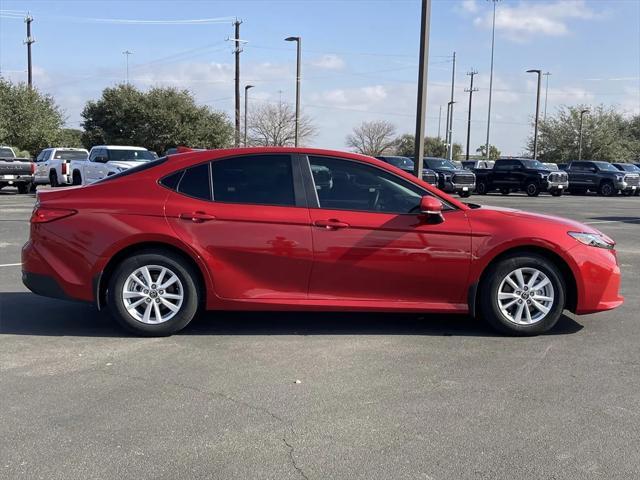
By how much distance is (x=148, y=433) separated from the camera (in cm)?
375

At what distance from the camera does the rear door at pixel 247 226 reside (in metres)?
5.54

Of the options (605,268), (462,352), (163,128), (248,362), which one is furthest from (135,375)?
(163,128)

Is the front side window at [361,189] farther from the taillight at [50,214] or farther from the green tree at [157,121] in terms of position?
the green tree at [157,121]

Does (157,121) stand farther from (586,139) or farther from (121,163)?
(586,139)

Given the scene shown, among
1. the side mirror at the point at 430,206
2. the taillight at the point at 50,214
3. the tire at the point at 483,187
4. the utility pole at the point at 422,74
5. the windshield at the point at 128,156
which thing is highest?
the utility pole at the point at 422,74

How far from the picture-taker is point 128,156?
23359mm

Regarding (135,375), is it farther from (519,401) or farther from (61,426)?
(519,401)

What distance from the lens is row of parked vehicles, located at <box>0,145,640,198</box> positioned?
23391 mm

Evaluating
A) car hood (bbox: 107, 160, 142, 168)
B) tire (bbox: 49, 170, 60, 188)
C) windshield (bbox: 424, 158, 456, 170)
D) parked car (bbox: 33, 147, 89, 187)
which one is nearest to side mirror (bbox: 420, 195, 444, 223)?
car hood (bbox: 107, 160, 142, 168)

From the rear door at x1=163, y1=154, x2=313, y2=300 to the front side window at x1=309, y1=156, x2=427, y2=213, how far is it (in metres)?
0.22

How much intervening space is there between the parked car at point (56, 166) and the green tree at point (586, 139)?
49.3m

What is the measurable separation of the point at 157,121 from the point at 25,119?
811 cm

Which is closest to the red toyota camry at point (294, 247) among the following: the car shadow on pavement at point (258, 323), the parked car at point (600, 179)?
the car shadow on pavement at point (258, 323)

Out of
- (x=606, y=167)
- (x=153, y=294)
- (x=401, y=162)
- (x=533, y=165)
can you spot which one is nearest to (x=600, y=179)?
(x=606, y=167)
